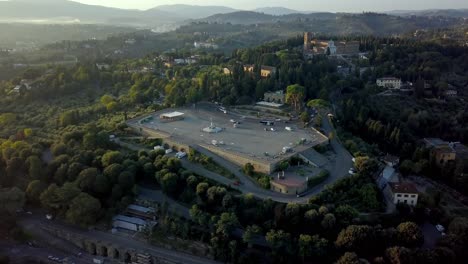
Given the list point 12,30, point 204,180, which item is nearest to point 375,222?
point 204,180

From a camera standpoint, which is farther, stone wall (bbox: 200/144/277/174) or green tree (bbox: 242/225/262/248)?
stone wall (bbox: 200/144/277/174)

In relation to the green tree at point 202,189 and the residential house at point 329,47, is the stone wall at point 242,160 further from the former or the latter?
the residential house at point 329,47

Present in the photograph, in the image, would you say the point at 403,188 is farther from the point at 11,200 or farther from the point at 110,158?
the point at 11,200

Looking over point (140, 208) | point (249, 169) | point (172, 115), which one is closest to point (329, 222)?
point (249, 169)

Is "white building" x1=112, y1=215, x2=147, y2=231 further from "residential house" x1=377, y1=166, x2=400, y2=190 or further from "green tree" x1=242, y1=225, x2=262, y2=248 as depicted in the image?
"residential house" x1=377, y1=166, x2=400, y2=190

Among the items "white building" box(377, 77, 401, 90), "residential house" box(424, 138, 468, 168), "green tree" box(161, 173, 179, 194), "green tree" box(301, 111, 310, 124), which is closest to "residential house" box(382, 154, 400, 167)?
"residential house" box(424, 138, 468, 168)

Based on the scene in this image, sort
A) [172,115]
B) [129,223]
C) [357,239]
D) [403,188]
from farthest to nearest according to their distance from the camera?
[172,115] → [403,188] → [129,223] → [357,239]
